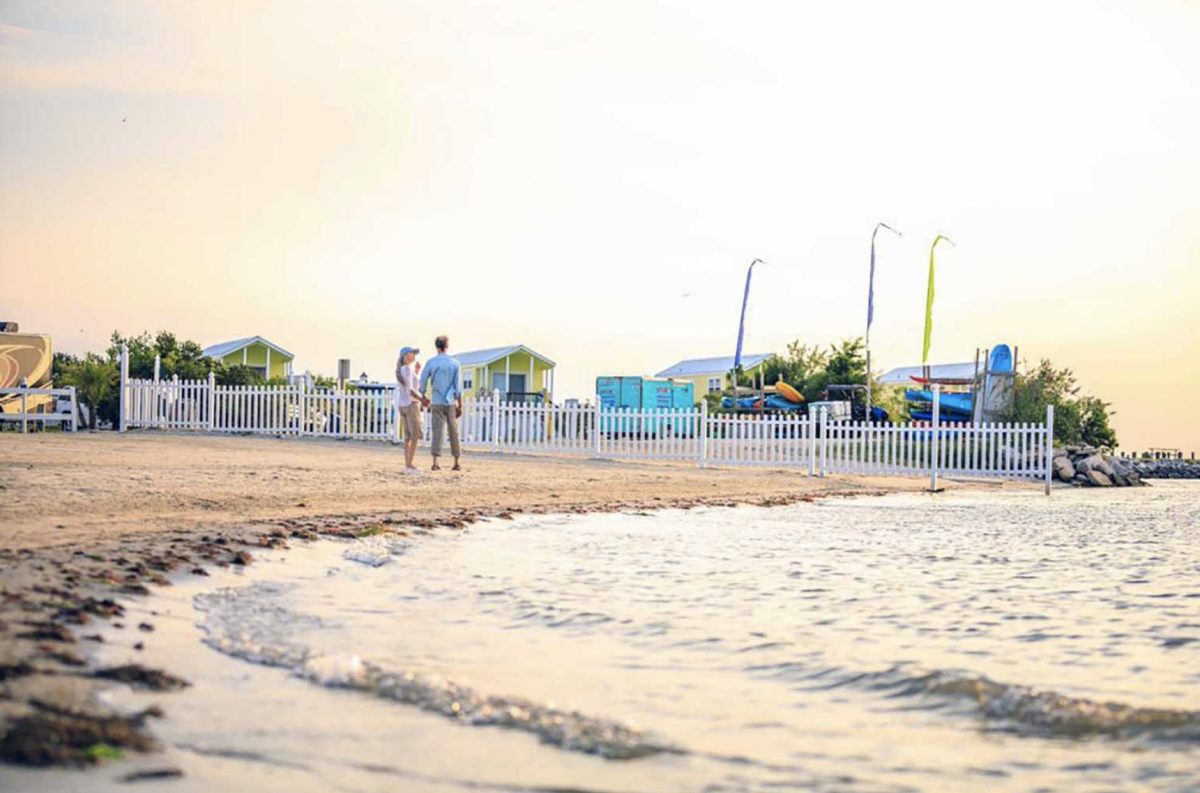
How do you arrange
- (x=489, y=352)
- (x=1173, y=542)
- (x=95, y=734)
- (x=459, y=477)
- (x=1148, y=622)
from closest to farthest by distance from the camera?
(x=95, y=734)
(x=1148, y=622)
(x=1173, y=542)
(x=459, y=477)
(x=489, y=352)

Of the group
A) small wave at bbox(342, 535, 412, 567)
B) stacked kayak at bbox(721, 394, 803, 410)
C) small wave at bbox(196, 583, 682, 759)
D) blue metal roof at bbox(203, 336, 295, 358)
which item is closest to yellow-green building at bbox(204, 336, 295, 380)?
blue metal roof at bbox(203, 336, 295, 358)

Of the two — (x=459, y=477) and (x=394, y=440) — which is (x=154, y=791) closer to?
(x=459, y=477)

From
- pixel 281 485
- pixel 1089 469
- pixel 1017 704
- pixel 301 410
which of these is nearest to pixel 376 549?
pixel 281 485

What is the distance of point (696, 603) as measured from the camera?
6.91 metres

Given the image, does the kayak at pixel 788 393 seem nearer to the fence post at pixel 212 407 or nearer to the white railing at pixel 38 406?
the fence post at pixel 212 407

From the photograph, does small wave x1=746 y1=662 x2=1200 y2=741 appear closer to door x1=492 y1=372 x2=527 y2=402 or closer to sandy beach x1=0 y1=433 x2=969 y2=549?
sandy beach x1=0 y1=433 x2=969 y2=549

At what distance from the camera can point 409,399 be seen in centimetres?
1711

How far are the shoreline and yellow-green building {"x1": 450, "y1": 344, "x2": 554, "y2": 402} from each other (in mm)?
25795

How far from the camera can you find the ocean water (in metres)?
3.72

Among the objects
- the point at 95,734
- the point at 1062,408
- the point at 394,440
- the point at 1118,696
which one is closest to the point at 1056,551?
the point at 1118,696

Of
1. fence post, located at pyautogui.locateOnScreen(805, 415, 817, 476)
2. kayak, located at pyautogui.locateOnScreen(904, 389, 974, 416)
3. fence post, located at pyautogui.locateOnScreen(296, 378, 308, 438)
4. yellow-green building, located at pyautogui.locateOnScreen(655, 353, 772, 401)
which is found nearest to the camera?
fence post, located at pyautogui.locateOnScreen(805, 415, 817, 476)

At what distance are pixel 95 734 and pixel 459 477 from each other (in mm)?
13237

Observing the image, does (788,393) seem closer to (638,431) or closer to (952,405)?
(952,405)

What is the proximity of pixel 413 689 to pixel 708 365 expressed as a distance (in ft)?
205
